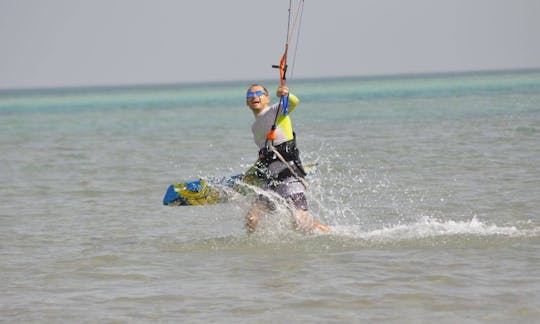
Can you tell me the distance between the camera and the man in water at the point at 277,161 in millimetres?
8352

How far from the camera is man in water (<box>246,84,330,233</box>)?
8.35m

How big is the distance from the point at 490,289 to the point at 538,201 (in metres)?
4.15

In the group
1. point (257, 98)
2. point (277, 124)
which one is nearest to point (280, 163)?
point (277, 124)

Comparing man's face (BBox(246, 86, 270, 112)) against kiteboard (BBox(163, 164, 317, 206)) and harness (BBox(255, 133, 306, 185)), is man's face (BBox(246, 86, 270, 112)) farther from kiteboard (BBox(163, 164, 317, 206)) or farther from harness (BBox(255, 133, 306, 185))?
kiteboard (BBox(163, 164, 317, 206))

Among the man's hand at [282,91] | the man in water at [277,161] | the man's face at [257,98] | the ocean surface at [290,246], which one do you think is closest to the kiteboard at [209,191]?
the ocean surface at [290,246]

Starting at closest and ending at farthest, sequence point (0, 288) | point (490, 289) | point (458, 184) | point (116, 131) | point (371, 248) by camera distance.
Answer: point (490, 289) < point (0, 288) < point (371, 248) < point (458, 184) < point (116, 131)

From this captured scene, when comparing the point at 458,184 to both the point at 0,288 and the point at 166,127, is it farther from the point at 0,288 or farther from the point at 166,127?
the point at 166,127

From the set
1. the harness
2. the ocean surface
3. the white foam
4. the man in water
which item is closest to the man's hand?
the man in water

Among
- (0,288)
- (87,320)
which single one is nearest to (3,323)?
(87,320)

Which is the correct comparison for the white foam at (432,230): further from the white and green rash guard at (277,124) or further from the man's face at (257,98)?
the man's face at (257,98)

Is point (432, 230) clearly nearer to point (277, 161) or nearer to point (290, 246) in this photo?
point (290, 246)

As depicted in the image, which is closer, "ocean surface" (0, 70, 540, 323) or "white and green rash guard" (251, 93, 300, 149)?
"ocean surface" (0, 70, 540, 323)

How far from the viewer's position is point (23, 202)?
12125 mm

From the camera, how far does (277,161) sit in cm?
839
